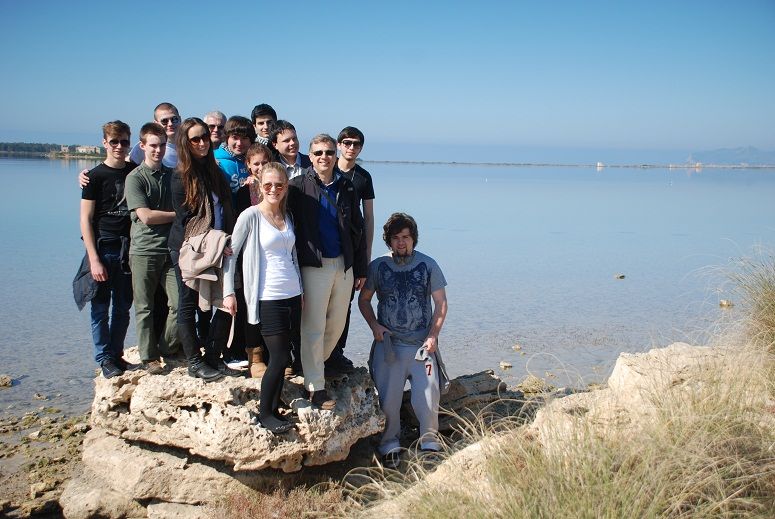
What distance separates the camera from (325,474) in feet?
17.0

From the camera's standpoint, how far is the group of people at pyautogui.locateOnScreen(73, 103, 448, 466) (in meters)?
4.42

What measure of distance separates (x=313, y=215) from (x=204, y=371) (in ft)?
4.47

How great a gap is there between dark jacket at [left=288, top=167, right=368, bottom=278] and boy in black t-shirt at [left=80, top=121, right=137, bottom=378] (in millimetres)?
1376

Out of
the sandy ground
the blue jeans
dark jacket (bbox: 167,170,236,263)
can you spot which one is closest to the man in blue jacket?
dark jacket (bbox: 167,170,236,263)

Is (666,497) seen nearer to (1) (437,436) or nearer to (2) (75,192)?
(1) (437,436)

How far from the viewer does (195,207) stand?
4.53 m

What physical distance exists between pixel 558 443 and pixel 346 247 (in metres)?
1.92

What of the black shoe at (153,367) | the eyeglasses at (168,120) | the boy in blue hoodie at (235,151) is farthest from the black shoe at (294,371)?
the eyeglasses at (168,120)

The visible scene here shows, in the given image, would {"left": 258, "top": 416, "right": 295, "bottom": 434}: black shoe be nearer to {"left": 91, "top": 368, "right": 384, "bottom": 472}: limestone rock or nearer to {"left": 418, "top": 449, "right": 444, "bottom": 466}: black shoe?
{"left": 91, "top": 368, "right": 384, "bottom": 472}: limestone rock

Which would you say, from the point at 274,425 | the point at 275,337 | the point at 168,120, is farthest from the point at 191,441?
the point at 168,120

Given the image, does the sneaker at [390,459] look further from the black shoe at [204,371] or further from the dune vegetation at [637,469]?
the black shoe at [204,371]

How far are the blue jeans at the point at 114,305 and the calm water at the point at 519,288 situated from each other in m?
2.09

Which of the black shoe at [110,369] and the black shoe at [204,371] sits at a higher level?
the black shoe at [204,371]

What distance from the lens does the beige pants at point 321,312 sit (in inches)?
183
